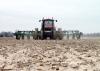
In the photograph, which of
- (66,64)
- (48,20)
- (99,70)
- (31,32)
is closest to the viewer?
(99,70)

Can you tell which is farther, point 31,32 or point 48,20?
point 31,32

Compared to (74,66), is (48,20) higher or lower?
higher

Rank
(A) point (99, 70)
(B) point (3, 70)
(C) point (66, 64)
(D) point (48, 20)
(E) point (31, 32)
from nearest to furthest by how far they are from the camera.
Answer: (A) point (99, 70)
(B) point (3, 70)
(C) point (66, 64)
(D) point (48, 20)
(E) point (31, 32)

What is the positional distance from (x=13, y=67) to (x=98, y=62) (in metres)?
3.03

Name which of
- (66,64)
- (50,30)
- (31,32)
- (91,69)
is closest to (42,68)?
(66,64)

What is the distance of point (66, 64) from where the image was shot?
9.25 metres

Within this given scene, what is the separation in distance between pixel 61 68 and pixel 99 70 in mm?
1302

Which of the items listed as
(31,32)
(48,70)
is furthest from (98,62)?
(31,32)

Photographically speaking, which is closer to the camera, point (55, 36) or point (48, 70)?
point (48, 70)

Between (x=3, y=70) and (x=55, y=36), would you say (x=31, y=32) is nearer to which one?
(x=55, y=36)

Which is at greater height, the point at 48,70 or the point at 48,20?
the point at 48,20

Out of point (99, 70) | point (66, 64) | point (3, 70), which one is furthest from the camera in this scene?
point (66, 64)

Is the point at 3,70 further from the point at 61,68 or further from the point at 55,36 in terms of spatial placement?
the point at 55,36

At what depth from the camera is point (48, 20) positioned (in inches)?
1236
